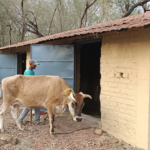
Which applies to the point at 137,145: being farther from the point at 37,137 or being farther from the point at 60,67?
the point at 60,67

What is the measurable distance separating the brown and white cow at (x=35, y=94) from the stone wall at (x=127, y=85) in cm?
114

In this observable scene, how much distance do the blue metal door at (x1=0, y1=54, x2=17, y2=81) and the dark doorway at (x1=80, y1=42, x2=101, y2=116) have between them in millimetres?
4037

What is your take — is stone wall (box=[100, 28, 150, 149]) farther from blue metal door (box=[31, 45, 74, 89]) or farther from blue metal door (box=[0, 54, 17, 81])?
blue metal door (box=[0, 54, 17, 81])

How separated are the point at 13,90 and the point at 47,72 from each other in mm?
1777

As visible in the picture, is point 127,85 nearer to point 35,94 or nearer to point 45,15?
point 35,94

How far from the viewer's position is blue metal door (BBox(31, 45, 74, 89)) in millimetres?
6941

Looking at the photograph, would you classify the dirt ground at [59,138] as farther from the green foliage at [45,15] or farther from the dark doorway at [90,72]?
the green foliage at [45,15]

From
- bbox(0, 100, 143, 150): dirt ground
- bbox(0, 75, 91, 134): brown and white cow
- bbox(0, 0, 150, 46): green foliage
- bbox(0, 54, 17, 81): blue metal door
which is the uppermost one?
bbox(0, 0, 150, 46): green foliage

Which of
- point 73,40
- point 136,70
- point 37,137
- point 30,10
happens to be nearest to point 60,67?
point 73,40

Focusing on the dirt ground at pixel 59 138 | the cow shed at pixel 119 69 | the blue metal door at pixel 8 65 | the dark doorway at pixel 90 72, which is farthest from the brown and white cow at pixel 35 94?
the blue metal door at pixel 8 65

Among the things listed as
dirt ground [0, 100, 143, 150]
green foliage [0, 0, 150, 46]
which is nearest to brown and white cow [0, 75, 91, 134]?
dirt ground [0, 100, 143, 150]

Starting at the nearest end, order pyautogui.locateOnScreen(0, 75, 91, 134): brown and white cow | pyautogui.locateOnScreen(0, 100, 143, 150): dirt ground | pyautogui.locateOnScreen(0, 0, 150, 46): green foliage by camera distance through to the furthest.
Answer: pyautogui.locateOnScreen(0, 100, 143, 150): dirt ground → pyautogui.locateOnScreen(0, 75, 91, 134): brown and white cow → pyautogui.locateOnScreen(0, 0, 150, 46): green foliage

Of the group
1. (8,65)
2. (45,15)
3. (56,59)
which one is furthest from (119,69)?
(45,15)

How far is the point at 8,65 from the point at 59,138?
7332 millimetres
